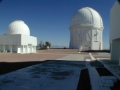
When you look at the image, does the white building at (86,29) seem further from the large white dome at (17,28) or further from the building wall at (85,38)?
the large white dome at (17,28)

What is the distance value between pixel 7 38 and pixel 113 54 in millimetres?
34480

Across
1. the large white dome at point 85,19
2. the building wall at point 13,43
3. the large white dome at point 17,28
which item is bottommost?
the building wall at point 13,43

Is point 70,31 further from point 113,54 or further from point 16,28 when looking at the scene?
point 113,54

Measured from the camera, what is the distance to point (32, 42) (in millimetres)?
62500

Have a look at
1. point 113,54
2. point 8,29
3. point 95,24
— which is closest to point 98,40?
point 95,24

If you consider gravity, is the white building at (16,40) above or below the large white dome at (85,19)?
below

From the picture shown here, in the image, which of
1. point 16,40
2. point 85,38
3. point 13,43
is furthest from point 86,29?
point 13,43

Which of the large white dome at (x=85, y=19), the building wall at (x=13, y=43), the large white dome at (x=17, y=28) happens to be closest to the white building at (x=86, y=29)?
the large white dome at (x=85, y=19)

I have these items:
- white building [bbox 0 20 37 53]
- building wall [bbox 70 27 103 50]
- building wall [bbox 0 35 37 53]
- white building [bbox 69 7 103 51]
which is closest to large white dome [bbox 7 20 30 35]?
white building [bbox 0 20 37 53]

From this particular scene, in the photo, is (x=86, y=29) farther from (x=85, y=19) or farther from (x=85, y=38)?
(x=85, y=19)

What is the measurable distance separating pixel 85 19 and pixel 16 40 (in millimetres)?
25279

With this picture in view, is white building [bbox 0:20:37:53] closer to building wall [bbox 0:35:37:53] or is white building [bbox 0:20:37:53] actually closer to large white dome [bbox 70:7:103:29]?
building wall [bbox 0:35:37:53]

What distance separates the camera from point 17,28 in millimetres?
60344

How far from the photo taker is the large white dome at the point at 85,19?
7281 cm
